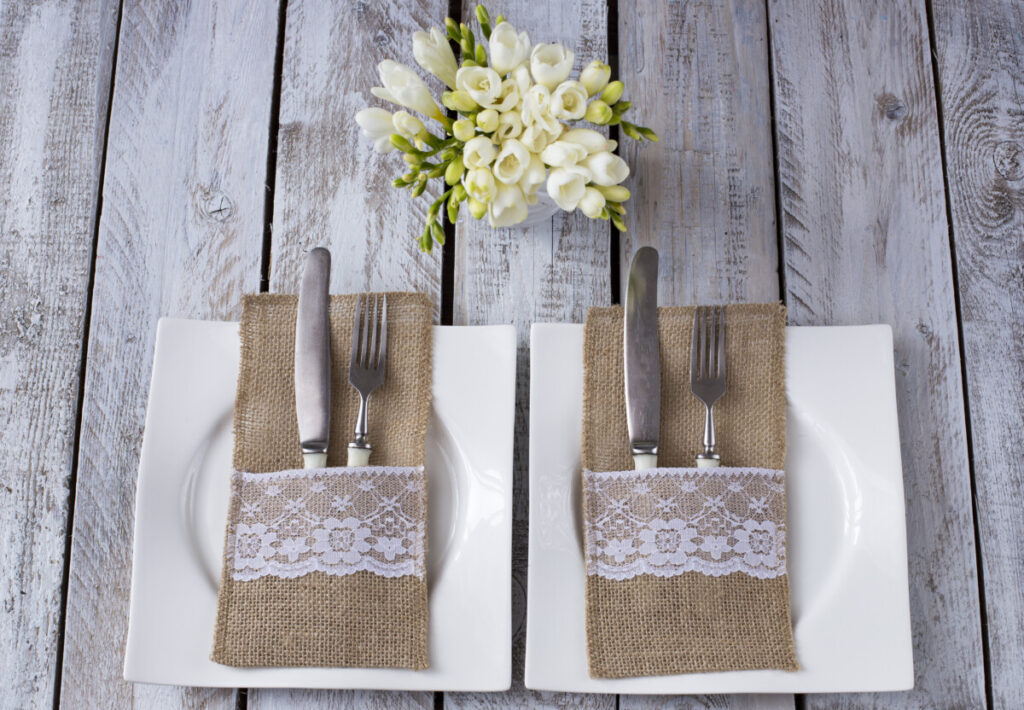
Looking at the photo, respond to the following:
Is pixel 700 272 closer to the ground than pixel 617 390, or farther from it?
farther from it

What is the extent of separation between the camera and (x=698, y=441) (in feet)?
2.12

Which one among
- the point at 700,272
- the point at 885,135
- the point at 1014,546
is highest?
the point at 885,135

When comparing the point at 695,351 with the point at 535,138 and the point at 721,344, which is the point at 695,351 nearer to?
the point at 721,344

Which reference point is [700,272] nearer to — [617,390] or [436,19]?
[617,390]

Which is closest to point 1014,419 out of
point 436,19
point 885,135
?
point 885,135

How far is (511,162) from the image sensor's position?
564 mm

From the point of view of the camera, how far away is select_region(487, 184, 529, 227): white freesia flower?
1.86 ft

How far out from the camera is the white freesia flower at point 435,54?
1.82ft

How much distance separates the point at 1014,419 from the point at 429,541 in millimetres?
565

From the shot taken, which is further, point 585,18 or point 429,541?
point 585,18

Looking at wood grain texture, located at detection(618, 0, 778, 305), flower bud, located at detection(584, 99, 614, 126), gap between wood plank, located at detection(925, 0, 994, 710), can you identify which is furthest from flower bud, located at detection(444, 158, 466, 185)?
gap between wood plank, located at detection(925, 0, 994, 710)

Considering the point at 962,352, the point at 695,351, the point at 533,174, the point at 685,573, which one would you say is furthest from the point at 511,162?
the point at 962,352

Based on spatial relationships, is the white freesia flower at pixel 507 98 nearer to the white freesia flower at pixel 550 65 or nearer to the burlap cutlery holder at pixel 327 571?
the white freesia flower at pixel 550 65

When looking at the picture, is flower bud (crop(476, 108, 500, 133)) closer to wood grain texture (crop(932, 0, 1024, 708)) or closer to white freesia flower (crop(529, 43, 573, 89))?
white freesia flower (crop(529, 43, 573, 89))
